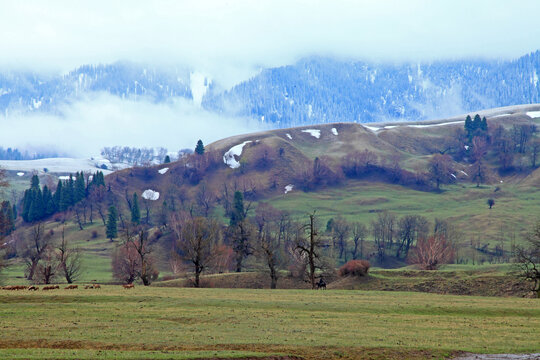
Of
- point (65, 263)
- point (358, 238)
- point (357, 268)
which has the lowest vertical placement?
point (358, 238)

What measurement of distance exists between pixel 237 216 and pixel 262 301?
342 ft

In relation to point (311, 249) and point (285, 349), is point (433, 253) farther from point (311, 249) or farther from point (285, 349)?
point (285, 349)

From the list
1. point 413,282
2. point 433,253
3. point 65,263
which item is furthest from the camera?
point 433,253

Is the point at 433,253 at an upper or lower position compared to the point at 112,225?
lower

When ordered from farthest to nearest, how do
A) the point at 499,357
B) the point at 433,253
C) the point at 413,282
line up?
the point at 433,253
the point at 413,282
the point at 499,357

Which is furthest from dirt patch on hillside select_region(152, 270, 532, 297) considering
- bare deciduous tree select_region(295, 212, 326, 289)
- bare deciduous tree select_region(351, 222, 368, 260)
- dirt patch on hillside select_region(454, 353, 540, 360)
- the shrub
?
bare deciduous tree select_region(351, 222, 368, 260)

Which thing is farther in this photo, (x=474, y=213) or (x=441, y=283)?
(x=474, y=213)

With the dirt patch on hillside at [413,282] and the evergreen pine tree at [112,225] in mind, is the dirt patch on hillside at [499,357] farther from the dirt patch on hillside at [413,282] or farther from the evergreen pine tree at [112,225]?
the evergreen pine tree at [112,225]

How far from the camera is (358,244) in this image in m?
156

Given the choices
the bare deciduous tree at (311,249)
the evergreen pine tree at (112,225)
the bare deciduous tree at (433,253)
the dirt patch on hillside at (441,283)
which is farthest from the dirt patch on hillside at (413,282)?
the evergreen pine tree at (112,225)

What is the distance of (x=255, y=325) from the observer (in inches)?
1599

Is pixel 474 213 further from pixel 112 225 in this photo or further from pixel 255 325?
pixel 255 325

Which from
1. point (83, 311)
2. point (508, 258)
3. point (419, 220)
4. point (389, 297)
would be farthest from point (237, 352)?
point (419, 220)

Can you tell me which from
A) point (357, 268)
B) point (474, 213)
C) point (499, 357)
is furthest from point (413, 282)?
point (474, 213)
